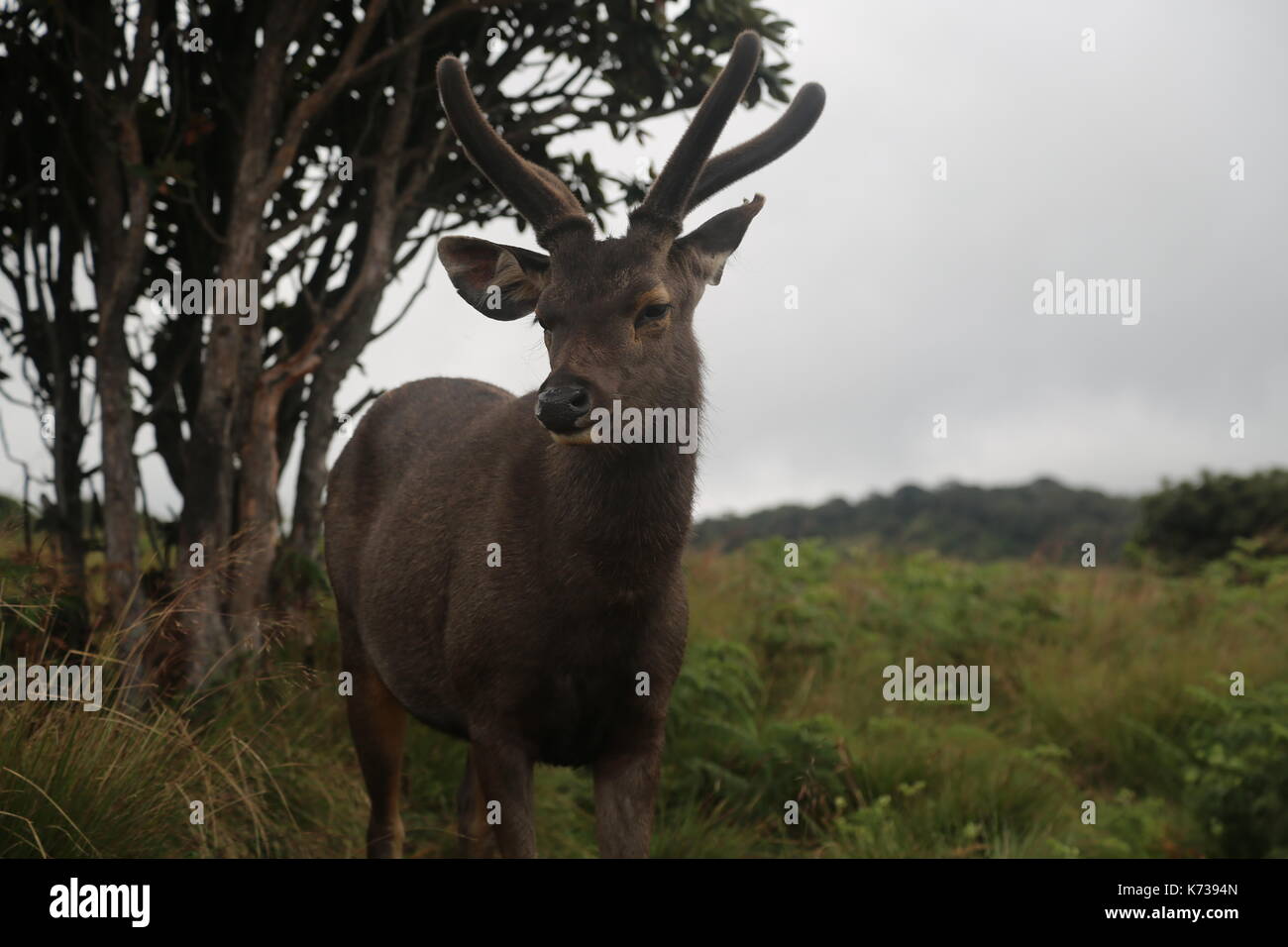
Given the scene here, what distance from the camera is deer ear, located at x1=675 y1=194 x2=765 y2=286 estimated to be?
4465 mm

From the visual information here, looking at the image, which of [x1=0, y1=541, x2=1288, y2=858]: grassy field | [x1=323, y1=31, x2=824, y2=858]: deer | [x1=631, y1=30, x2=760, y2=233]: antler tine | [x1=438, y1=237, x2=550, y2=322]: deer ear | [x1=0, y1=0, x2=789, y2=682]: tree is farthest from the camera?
[x1=0, y1=0, x2=789, y2=682]: tree

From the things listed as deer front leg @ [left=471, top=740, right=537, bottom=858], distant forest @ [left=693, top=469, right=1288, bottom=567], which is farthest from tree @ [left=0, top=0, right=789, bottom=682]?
distant forest @ [left=693, top=469, right=1288, bottom=567]

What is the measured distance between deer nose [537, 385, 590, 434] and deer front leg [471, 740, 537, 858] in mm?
1136

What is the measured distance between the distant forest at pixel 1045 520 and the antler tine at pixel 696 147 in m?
8.15

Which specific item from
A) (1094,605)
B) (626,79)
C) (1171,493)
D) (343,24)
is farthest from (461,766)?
(1171,493)

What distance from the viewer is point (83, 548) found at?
7.49 m

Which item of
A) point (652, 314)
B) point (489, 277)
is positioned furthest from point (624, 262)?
point (489, 277)

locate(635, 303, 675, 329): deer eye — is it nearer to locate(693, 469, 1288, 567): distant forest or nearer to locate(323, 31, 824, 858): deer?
locate(323, 31, 824, 858): deer

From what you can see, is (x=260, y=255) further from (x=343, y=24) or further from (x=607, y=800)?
(x=607, y=800)

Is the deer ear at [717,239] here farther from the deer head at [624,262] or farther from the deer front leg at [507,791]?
the deer front leg at [507,791]

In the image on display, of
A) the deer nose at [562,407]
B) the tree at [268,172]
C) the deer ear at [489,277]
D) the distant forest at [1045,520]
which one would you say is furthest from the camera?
the distant forest at [1045,520]

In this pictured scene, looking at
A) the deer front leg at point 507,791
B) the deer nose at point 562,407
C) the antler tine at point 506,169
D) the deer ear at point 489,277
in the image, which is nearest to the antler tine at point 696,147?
the antler tine at point 506,169

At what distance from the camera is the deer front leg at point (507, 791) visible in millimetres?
4113

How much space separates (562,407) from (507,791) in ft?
4.37
